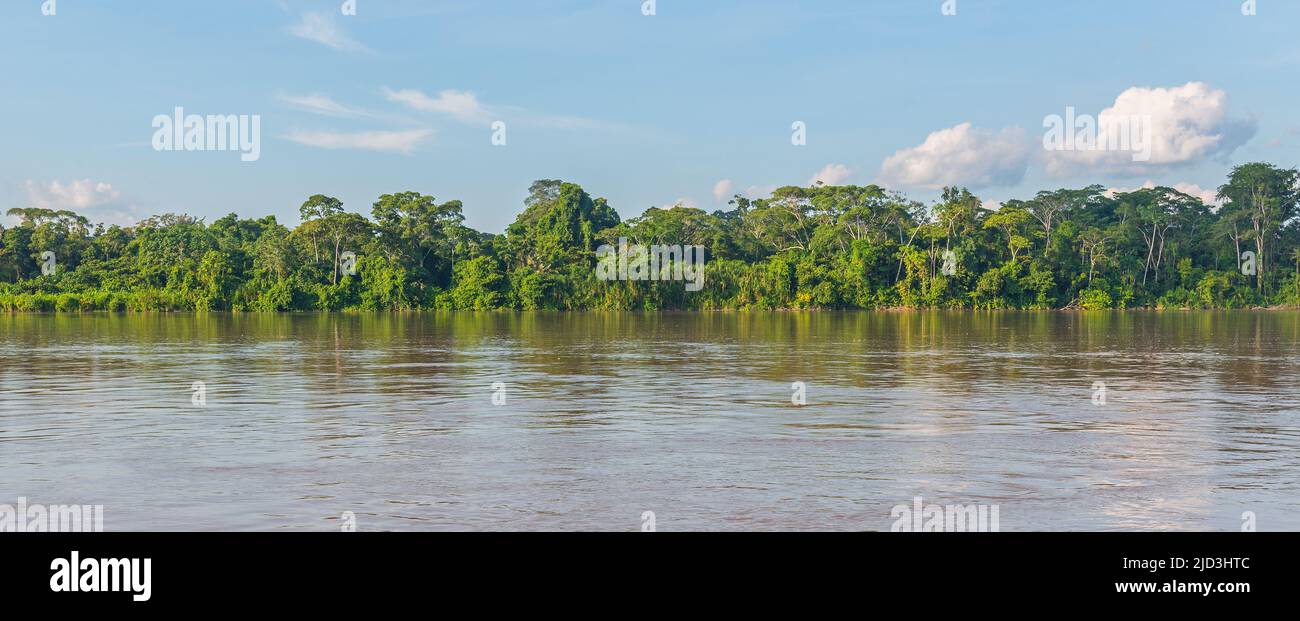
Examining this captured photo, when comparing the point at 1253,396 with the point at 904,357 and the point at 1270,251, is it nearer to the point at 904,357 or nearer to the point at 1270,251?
the point at 904,357

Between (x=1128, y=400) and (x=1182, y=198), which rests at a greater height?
(x=1182, y=198)

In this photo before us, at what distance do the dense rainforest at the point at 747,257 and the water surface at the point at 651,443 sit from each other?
68.1 metres

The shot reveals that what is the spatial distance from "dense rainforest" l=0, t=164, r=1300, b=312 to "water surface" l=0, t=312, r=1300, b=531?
68.1 m

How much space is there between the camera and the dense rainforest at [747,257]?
9550 centimetres

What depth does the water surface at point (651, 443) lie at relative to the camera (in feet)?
32.0

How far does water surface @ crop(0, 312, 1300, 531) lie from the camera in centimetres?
977

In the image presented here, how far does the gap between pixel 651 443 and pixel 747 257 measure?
315 feet

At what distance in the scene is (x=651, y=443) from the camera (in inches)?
536

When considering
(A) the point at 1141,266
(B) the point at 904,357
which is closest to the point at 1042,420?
(B) the point at 904,357

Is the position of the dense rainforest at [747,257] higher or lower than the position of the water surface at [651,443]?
higher

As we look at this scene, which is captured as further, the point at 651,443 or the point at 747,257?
the point at 747,257

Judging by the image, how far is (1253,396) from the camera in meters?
19.1

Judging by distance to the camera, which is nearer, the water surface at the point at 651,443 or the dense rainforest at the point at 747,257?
the water surface at the point at 651,443
